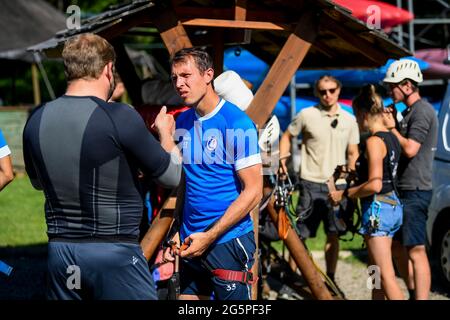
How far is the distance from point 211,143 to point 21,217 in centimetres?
859

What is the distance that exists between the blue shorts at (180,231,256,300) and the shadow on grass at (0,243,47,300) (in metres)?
2.55

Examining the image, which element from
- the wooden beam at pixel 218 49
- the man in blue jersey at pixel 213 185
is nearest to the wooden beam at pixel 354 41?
the wooden beam at pixel 218 49

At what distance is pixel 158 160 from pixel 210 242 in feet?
3.63

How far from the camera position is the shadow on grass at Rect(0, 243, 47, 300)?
806cm

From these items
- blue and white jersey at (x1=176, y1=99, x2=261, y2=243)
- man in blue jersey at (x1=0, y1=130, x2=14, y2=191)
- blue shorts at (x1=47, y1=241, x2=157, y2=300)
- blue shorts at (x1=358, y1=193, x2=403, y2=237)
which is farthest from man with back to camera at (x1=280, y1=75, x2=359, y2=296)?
blue shorts at (x1=47, y1=241, x2=157, y2=300)

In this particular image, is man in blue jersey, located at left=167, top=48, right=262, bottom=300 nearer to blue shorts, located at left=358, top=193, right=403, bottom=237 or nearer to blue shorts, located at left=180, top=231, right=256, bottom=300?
blue shorts, located at left=180, top=231, right=256, bottom=300

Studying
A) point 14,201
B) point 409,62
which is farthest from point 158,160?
point 14,201

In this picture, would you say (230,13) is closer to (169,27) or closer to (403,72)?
(169,27)

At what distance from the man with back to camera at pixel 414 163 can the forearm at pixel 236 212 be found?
92.9 inches

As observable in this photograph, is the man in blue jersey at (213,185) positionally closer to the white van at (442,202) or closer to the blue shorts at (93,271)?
the blue shorts at (93,271)

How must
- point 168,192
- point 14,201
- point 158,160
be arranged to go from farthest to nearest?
point 14,201 → point 168,192 → point 158,160

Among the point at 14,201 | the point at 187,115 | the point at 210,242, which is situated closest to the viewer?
the point at 210,242
